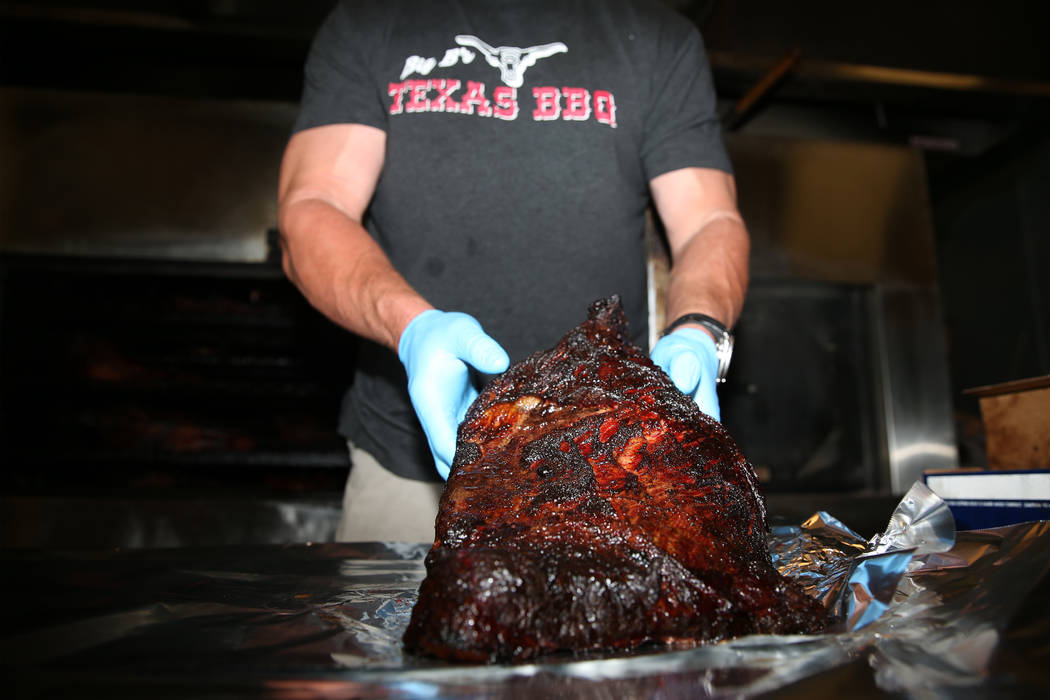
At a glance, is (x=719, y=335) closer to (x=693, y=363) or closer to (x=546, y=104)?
(x=693, y=363)

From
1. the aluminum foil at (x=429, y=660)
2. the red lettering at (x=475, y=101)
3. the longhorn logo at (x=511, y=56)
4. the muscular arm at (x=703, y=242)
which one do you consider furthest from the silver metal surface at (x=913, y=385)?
the red lettering at (x=475, y=101)

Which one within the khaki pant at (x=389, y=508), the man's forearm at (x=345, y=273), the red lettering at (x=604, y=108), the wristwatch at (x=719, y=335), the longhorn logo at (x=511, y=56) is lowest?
the khaki pant at (x=389, y=508)

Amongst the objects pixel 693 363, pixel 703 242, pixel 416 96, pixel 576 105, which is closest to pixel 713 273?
pixel 703 242

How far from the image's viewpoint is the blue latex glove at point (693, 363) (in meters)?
1.58

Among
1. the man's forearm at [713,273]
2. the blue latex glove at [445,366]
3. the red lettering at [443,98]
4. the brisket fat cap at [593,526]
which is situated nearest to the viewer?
the brisket fat cap at [593,526]

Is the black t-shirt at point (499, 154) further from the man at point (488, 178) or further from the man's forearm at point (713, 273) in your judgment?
the man's forearm at point (713, 273)

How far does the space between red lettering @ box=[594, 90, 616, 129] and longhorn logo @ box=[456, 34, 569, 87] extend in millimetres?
199

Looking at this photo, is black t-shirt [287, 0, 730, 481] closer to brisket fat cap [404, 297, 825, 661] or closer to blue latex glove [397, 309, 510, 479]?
blue latex glove [397, 309, 510, 479]

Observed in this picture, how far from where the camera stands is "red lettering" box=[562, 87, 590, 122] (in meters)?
2.12

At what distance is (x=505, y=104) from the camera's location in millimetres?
2125

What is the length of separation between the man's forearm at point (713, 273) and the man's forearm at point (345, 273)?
2.55 feet

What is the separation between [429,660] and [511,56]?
185 cm

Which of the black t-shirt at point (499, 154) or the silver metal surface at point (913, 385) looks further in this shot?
the silver metal surface at point (913, 385)

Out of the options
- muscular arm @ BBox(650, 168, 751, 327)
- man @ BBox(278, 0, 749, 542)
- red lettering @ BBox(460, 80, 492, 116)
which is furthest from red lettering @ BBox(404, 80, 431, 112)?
muscular arm @ BBox(650, 168, 751, 327)
